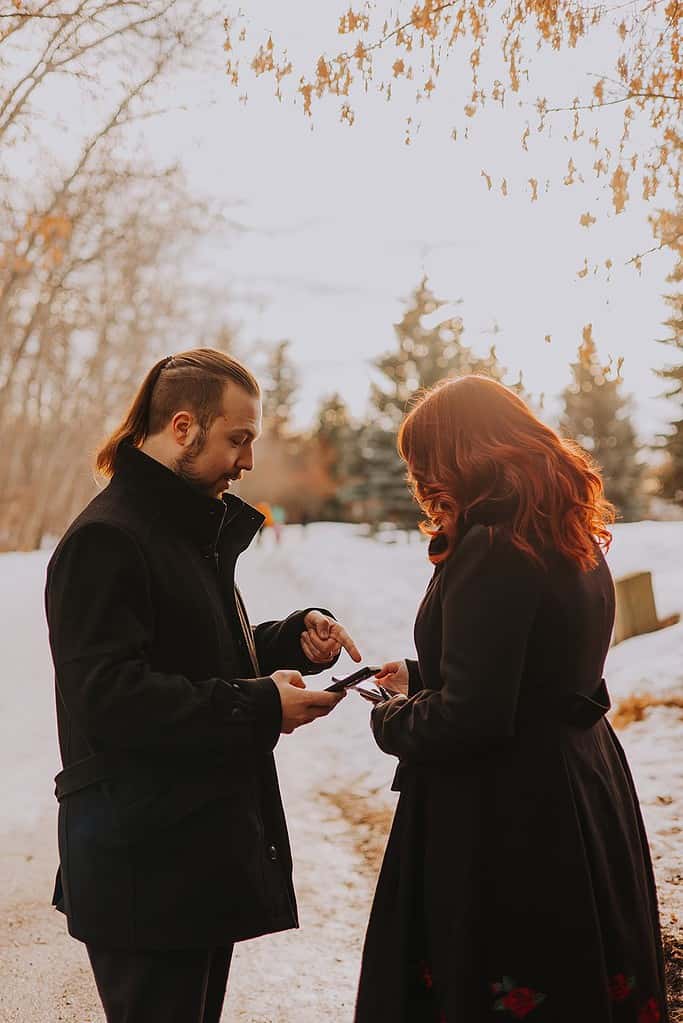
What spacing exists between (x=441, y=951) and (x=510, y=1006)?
191 mm

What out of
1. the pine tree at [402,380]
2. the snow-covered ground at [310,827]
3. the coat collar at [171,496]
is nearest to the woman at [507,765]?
the coat collar at [171,496]

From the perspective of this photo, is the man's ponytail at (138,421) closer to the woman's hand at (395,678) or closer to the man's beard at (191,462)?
the man's beard at (191,462)

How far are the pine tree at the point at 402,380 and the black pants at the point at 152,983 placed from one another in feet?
91.6

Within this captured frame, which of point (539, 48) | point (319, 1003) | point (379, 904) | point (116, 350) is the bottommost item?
point (319, 1003)

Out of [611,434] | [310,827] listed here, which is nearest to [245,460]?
[310,827]

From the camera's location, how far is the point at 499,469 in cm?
234

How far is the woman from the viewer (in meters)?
2.22

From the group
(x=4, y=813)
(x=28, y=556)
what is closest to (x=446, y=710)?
(x=4, y=813)

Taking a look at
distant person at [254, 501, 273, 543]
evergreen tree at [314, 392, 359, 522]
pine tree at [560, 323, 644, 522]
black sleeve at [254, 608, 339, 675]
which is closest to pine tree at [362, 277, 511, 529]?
distant person at [254, 501, 273, 543]

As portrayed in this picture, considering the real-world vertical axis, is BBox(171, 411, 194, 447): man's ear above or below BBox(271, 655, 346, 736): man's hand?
above

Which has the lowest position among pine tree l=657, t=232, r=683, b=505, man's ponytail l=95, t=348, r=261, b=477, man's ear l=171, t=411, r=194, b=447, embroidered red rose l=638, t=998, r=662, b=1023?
embroidered red rose l=638, t=998, r=662, b=1023

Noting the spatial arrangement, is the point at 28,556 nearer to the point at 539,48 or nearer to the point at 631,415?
the point at 539,48

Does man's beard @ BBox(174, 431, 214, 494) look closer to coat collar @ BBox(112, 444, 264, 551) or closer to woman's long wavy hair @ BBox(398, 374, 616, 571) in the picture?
coat collar @ BBox(112, 444, 264, 551)

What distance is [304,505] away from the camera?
63188 millimetres
